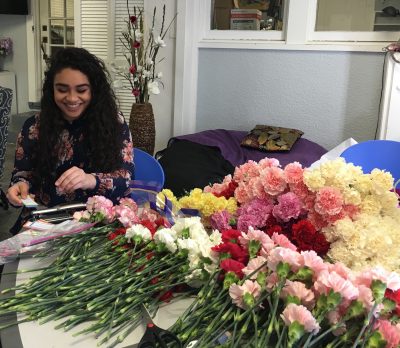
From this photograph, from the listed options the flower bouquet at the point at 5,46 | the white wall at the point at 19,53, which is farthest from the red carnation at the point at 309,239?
the flower bouquet at the point at 5,46

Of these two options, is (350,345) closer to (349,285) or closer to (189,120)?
(349,285)

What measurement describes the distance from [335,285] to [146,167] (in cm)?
140

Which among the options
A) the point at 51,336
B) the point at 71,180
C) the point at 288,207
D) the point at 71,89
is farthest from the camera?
the point at 71,89

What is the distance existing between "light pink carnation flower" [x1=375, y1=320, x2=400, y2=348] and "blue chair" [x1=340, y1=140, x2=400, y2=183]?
1588mm

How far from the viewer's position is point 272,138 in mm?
2961

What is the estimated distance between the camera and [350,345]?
2.05 feet

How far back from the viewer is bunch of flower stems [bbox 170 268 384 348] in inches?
24.0

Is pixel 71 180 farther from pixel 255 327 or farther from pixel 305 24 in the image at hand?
pixel 305 24

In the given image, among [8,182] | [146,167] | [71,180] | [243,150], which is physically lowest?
[8,182]

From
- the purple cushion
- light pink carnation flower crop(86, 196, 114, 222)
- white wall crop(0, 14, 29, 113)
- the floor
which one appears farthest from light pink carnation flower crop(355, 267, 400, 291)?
white wall crop(0, 14, 29, 113)

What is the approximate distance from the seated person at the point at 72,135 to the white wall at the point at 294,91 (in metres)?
1.76

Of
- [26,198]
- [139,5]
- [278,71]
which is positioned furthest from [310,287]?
[139,5]

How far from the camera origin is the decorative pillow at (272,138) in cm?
291

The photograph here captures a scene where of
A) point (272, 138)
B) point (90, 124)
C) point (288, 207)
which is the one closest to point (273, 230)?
point (288, 207)
